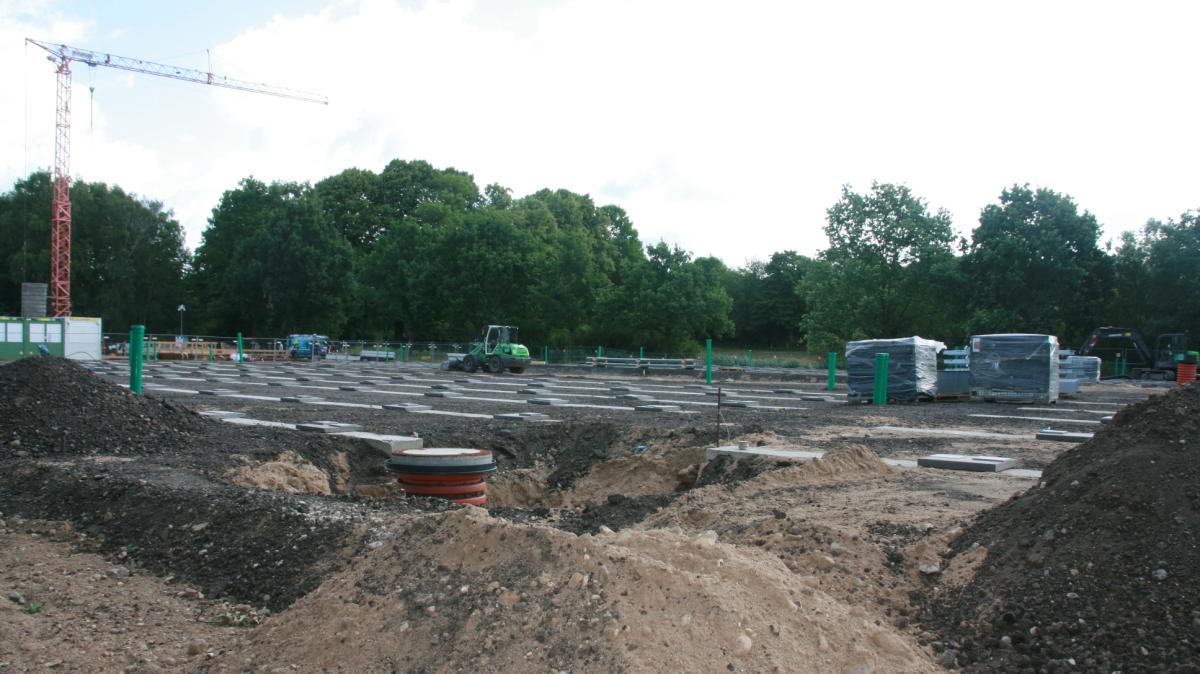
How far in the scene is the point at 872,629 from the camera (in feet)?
12.7

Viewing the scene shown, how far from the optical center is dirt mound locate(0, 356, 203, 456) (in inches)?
336

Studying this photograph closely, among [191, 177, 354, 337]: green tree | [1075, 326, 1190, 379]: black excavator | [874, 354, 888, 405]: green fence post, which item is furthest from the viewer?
[191, 177, 354, 337]: green tree

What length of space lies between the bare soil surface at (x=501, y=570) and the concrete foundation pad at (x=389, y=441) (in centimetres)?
161

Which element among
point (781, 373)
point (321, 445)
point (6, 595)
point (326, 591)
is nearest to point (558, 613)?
point (326, 591)

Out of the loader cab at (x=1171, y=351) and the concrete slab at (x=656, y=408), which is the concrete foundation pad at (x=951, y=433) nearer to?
the concrete slab at (x=656, y=408)

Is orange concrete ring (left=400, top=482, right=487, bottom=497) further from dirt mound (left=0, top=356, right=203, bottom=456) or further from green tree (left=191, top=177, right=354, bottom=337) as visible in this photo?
green tree (left=191, top=177, right=354, bottom=337)

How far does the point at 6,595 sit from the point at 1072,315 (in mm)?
46428

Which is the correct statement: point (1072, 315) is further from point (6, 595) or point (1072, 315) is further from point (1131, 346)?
point (6, 595)

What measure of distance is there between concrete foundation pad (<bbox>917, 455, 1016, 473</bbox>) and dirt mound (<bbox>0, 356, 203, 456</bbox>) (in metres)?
8.15

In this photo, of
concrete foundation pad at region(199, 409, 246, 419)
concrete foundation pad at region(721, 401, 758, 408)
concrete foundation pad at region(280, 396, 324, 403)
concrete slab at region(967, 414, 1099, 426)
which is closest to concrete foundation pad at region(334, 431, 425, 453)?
concrete foundation pad at region(199, 409, 246, 419)

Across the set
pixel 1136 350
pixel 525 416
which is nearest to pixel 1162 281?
pixel 1136 350

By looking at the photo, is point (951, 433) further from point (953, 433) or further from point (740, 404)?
point (740, 404)

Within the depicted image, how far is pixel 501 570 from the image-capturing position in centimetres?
401

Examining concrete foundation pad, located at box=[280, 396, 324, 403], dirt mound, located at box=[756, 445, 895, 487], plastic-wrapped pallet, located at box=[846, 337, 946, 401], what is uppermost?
plastic-wrapped pallet, located at box=[846, 337, 946, 401]
